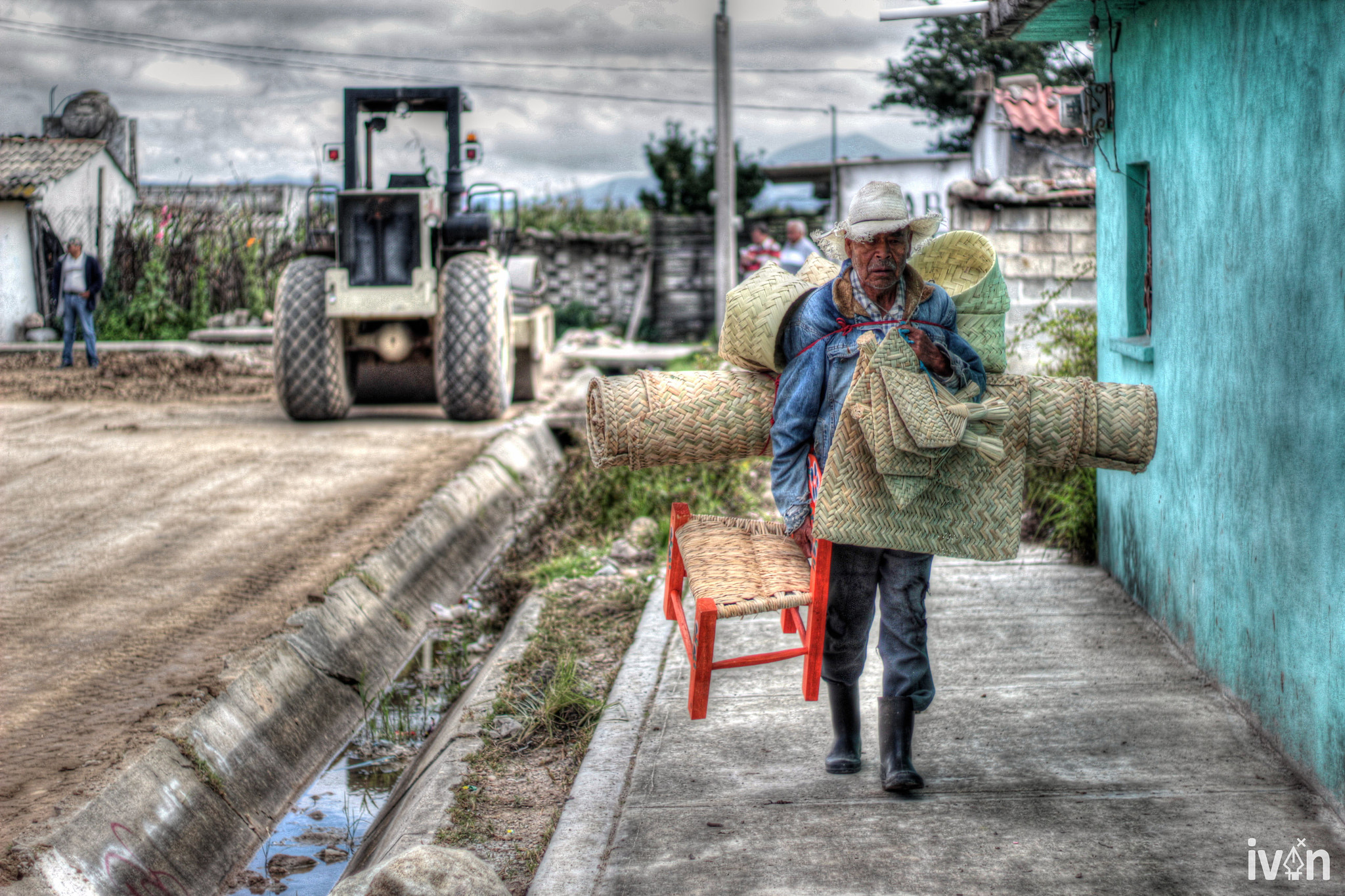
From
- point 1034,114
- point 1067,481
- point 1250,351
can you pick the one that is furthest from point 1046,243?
point 1034,114

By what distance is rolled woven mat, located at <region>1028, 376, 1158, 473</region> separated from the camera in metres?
3.92

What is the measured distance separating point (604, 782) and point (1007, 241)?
6526 millimetres

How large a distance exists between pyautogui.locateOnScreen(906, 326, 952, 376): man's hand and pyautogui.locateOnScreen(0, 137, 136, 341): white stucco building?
20907mm

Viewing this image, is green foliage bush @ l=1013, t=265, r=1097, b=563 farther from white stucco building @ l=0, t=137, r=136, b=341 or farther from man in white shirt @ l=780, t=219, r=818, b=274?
white stucco building @ l=0, t=137, r=136, b=341

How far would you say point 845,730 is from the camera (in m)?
4.12

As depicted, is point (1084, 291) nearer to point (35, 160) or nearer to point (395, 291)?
point (395, 291)

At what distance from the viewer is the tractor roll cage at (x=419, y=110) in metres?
12.0

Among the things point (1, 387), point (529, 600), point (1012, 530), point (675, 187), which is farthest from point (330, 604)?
point (675, 187)

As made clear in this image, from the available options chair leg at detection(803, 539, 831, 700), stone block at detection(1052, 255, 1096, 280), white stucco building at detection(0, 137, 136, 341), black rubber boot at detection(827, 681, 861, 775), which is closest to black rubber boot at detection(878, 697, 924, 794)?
black rubber boot at detection(827, 681, 861, 775)

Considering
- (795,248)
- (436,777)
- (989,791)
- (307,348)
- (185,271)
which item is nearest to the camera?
(989,791)

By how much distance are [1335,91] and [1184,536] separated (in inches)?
79.1

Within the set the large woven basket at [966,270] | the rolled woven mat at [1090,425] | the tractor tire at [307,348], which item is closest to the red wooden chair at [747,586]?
the rolled woven mat at [1090,425]

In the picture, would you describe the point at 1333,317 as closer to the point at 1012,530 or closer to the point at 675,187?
the point at 1012,530

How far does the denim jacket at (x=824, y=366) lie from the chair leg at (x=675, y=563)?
598 millimetres
